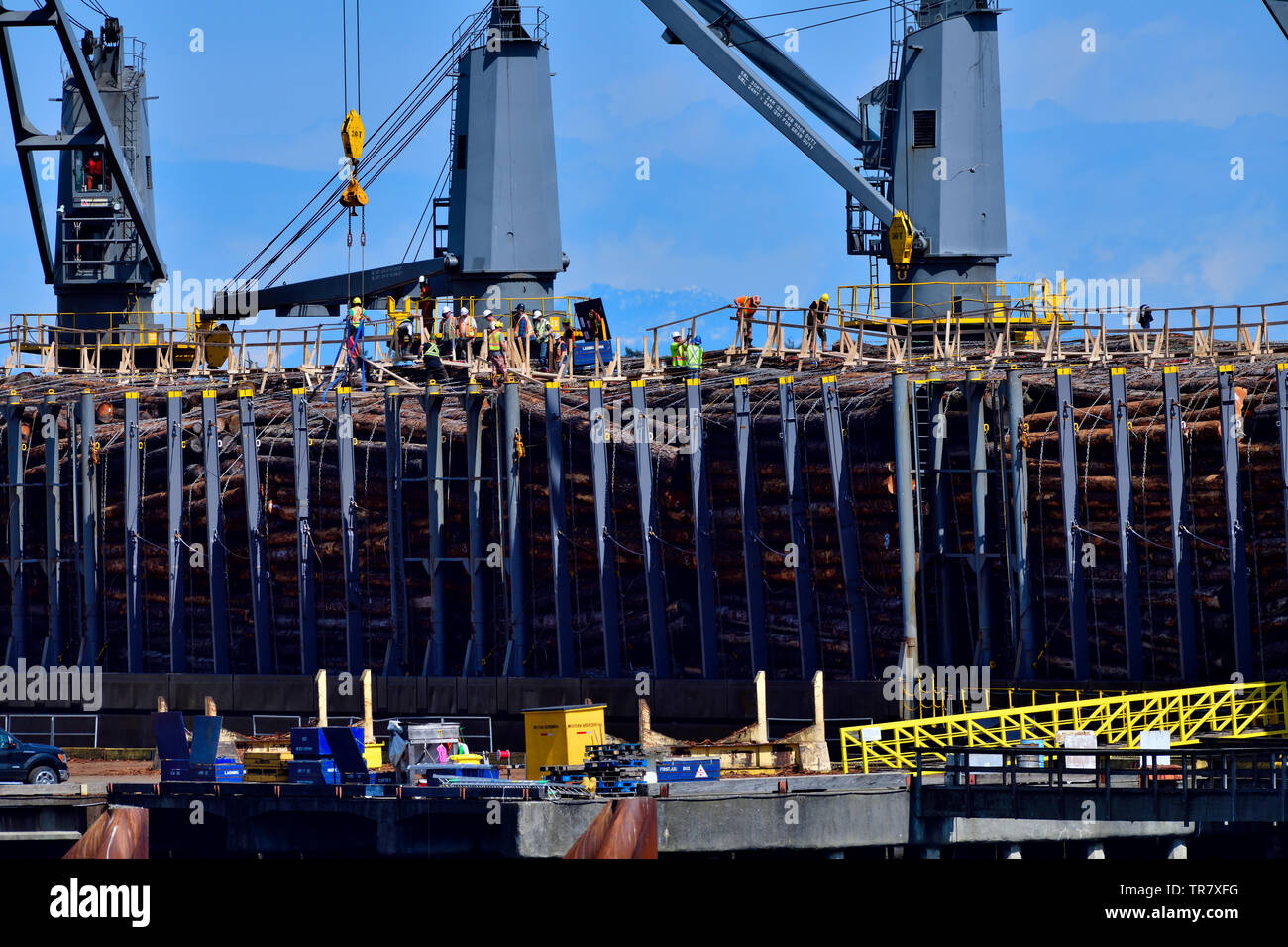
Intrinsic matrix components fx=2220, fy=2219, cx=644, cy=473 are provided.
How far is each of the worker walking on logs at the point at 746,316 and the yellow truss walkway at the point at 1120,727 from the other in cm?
A: 1420

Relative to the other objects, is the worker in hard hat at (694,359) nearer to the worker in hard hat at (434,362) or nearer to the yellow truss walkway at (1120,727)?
the worker in hard hat at (434,362)

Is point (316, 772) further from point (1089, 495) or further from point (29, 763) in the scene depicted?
point (1089, 495)

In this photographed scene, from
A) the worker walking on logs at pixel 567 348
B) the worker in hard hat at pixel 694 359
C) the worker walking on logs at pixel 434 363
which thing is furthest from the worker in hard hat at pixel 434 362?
the worker in hard hat at pixel 694 359

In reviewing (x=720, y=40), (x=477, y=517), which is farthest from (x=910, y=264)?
(x=477, y=517)

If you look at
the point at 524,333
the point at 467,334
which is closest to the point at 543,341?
the point at 524,333

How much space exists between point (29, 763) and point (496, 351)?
14.9 metres

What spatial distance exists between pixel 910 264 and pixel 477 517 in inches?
520

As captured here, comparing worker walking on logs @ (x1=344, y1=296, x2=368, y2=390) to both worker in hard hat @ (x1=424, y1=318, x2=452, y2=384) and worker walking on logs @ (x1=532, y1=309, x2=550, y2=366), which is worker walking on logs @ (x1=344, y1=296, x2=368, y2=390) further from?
worker walking on logs @ (x1=532, y1=309, x2=550, y2=366)

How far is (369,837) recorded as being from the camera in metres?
37.3

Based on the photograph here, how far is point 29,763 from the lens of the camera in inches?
1617

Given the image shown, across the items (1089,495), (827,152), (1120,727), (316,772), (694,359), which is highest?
(827,152)

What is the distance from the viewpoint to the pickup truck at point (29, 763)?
4100 cm

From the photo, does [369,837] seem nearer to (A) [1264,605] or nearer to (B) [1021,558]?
(B) [1021,558]
